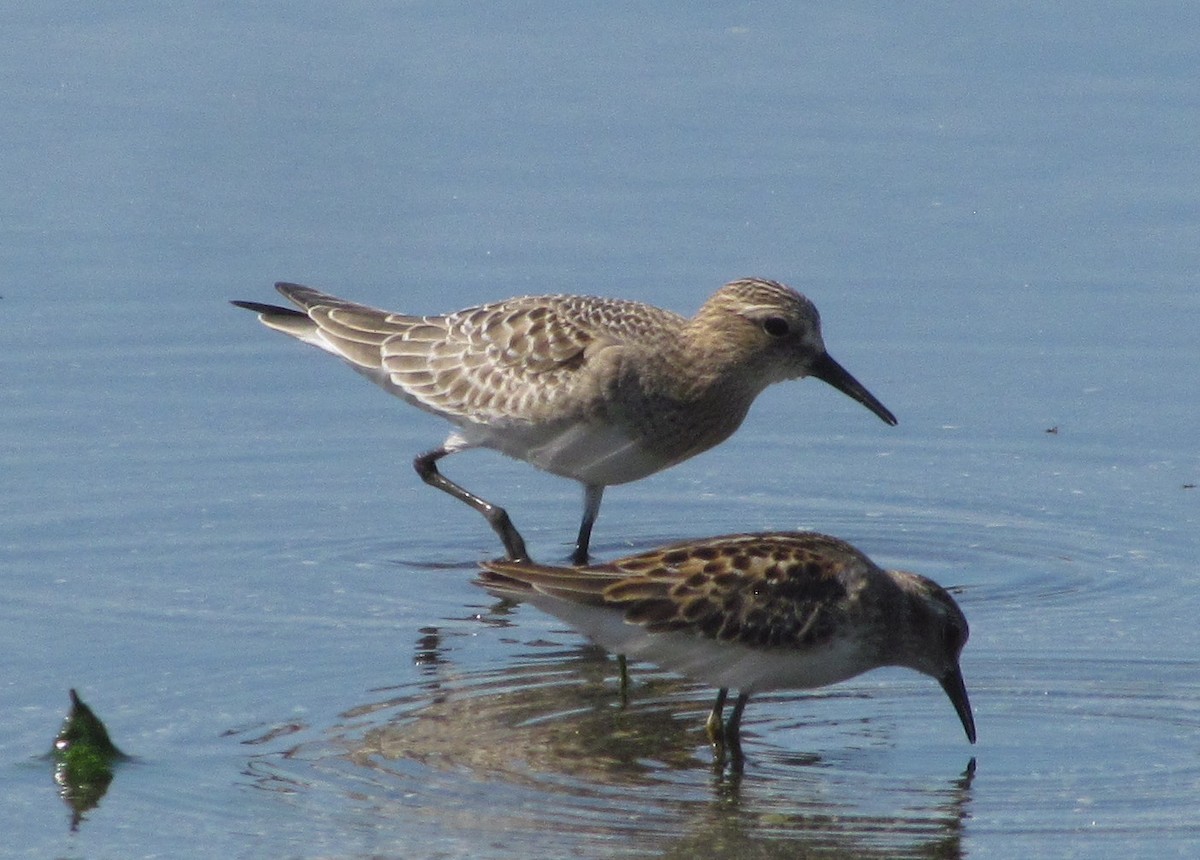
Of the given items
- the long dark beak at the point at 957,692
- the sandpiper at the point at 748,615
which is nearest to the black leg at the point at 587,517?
the sandpiper at the point at 748,615

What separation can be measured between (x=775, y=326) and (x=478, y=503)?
1.84 meters

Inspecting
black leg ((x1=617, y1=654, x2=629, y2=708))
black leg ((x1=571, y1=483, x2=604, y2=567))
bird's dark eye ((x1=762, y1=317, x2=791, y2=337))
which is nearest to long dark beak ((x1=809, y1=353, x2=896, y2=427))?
bird's dark eye ((x1=762, y1=317, x2=791, y2=337))

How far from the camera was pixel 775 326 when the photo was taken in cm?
1197

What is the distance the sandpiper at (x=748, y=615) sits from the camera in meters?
9.52

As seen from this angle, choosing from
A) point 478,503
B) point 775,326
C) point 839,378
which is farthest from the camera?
point 478,503

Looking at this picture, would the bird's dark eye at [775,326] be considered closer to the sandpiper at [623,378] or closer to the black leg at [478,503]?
the sandpiper at [623,378]

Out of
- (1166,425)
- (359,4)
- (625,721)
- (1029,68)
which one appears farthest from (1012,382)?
(359,4)

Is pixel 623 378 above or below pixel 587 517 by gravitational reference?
above

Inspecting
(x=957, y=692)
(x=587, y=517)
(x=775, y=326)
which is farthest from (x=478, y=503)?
(x=957, y=692)

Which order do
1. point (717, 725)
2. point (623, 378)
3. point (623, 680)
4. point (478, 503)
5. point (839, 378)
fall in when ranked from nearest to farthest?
point (717, 725) → point (623, 680) → point (623, 378) → point (839, 378) → point (478, 503)

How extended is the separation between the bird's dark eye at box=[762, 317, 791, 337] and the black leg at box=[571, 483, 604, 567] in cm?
117

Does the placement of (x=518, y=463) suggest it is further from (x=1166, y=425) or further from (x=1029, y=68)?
(x=1029, y=68)

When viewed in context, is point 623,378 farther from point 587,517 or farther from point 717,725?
point 717,725

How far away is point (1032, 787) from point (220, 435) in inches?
240
